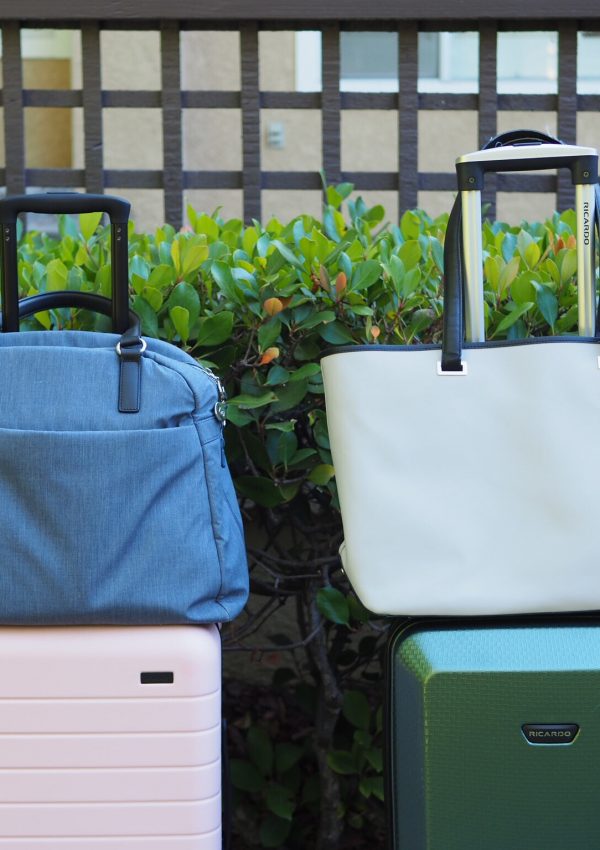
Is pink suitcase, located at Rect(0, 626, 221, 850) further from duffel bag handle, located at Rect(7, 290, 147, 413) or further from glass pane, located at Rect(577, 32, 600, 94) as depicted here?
glass pane, located at Rect(577, 32, 600, 94)

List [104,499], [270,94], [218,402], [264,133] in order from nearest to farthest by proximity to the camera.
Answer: [104,499] → [218,402] → [270,94] → [264,133]

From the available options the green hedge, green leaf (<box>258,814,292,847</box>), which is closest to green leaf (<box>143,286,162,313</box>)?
the green hedge

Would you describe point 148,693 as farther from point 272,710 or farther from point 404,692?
point 272,710

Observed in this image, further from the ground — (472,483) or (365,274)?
(365,274)

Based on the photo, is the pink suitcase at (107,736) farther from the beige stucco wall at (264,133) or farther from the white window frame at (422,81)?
the white window frame at (422,81)

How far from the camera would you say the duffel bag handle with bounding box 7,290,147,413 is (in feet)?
4.31

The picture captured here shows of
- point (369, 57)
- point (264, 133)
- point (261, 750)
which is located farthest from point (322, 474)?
point (369, 57)

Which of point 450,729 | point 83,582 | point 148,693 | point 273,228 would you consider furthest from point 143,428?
point 273,228

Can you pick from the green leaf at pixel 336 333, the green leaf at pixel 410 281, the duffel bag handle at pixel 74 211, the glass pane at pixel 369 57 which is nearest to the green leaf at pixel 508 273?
the green leaf at pixel 410 281

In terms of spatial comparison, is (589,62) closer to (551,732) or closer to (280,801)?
(280,801)

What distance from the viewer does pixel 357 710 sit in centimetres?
184

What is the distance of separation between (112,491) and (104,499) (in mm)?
14

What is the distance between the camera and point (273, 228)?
1.97 meters

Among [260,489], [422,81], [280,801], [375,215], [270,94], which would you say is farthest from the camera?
[422,81]
